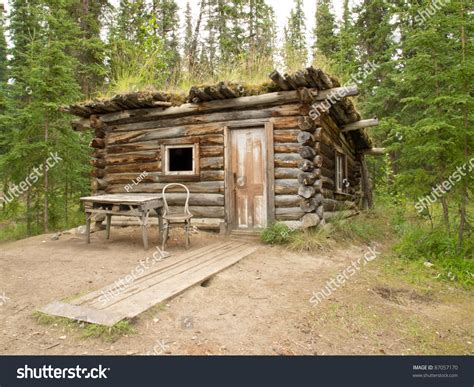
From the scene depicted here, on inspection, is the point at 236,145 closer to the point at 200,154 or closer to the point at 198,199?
the point at 200,154

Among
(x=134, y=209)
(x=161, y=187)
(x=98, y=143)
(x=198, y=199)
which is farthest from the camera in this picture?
(x=98, y=143)

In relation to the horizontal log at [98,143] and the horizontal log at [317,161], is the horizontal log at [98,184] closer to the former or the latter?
the horizontal log at [98,143]

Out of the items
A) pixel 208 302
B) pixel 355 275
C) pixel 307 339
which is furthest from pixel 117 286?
pixel 355 275

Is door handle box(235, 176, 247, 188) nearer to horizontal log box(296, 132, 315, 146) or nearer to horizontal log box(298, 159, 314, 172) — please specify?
horizontal log box(298, 159, 314, 172)

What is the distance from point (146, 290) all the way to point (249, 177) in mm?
4389

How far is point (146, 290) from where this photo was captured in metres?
3.95

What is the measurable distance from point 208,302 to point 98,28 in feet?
46.3

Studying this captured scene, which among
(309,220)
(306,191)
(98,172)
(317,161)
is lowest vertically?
(309,220)

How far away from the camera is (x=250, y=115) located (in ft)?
25.3

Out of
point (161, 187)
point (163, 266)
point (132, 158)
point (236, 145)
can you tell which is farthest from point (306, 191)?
point (132, 158)

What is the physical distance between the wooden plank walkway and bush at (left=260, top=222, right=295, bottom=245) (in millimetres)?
990

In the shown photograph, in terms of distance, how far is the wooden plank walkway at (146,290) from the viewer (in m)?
3.25

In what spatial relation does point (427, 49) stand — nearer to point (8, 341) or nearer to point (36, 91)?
point (8, 341)

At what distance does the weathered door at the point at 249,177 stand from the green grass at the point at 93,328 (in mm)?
4938
